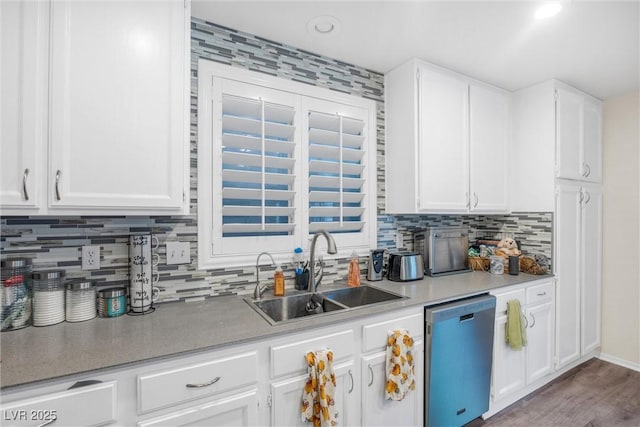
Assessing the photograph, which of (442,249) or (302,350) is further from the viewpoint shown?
(442,249)

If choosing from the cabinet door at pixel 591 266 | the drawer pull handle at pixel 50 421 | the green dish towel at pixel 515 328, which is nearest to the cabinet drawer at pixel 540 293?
the green dish towel at pixel 515 328

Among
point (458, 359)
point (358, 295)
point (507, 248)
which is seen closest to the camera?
point (458, 359)

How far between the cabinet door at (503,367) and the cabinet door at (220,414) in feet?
5.37

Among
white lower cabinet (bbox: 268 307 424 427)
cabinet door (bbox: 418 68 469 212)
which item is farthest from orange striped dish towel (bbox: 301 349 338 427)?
cabinet door (bbox: 418 68 469 212)

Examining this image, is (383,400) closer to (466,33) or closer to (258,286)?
(258,286)

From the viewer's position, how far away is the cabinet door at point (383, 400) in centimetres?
153

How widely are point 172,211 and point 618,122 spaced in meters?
3.78

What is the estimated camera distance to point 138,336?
121cm

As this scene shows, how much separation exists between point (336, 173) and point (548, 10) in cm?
144

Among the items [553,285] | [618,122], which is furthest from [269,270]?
[618,122]

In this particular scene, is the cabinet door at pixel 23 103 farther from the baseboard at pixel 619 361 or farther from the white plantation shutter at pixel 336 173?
the baseboard at pixel 619 361

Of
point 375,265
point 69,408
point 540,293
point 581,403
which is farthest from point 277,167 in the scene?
point 581,403

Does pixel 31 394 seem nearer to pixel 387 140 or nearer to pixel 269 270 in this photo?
pixel 269 270

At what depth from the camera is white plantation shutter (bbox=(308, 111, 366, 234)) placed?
206 centimetres
